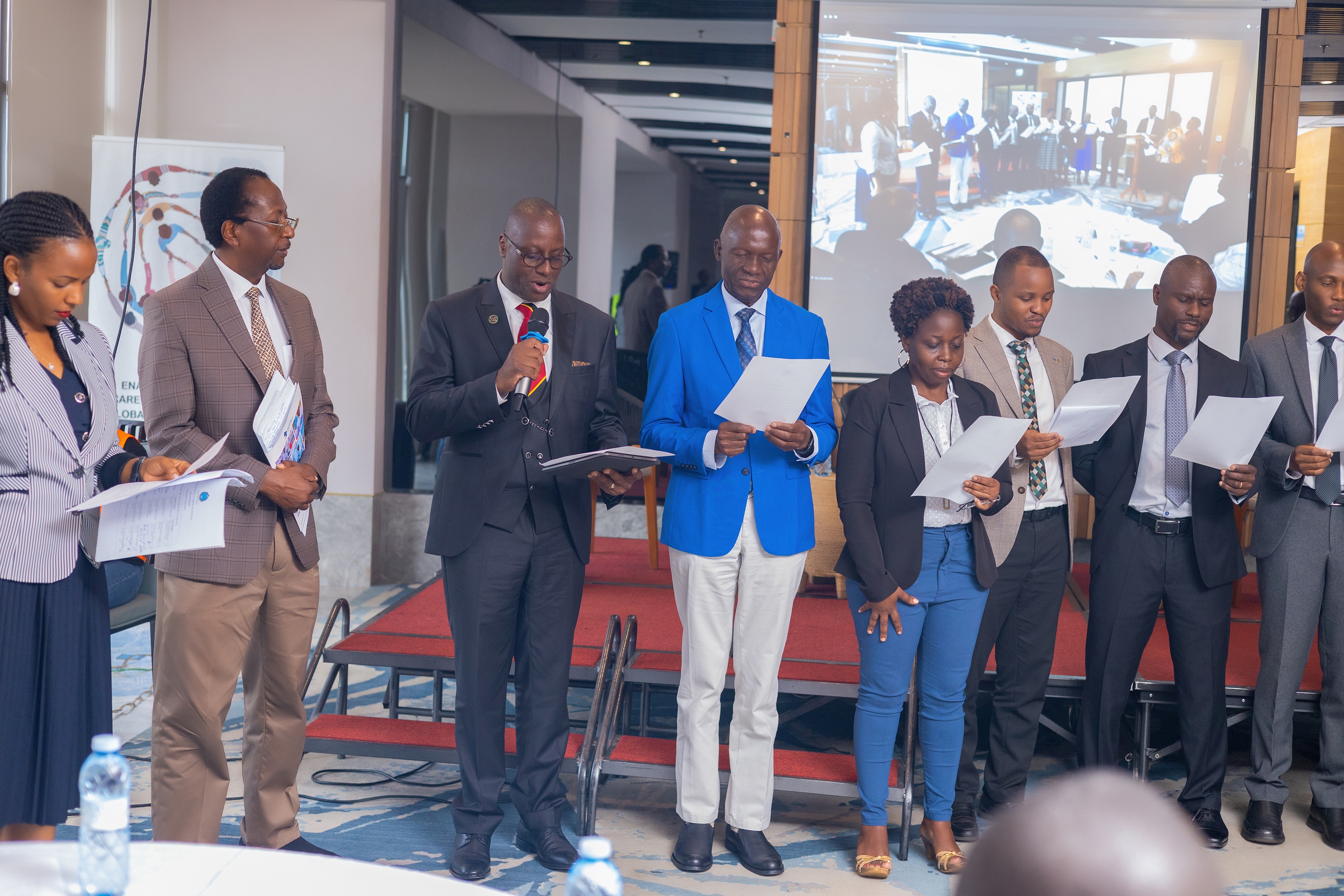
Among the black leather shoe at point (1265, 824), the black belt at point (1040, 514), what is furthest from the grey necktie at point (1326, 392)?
the black leather shoe at point (1265, 824)

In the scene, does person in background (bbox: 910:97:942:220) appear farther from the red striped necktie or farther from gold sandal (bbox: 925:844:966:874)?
gold sandal (bbox: 925:844:966:874)

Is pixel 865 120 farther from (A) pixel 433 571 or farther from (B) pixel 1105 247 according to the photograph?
(A) pixel 433 571

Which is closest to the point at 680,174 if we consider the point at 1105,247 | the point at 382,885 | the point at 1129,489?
the point at 1105,247

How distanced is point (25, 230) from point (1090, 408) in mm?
2621

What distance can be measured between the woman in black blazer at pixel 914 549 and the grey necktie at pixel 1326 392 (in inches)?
41.0

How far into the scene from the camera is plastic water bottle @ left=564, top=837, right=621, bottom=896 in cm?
125

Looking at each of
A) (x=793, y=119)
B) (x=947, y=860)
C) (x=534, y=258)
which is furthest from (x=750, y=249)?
(x=793, y=119)

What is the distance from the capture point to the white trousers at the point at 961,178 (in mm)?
5422

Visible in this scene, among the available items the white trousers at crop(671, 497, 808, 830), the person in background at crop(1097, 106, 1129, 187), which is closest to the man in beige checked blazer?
the white trousers at crop(671, 497, 808, 830)

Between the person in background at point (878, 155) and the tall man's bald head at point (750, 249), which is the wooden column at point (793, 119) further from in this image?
the tall man's bald head at point (750, 249)

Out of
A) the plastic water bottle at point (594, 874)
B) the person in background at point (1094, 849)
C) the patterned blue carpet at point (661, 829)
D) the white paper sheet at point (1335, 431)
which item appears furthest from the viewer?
the white paper sheet at point (1335, 431)

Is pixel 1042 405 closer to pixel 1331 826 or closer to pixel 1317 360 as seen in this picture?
pixel 1317 360

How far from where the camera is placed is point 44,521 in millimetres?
2123

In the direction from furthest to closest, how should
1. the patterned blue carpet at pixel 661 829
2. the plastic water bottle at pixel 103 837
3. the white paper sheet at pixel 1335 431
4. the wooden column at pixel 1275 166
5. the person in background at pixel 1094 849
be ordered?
the wooden column at pixel 1275 166
the white paper sheet at pixel 1335 431
the patterned blue carpet at pixel 661 829
the plastic water bottle at pixel 103 837
the person in background at pixel 1094 849
